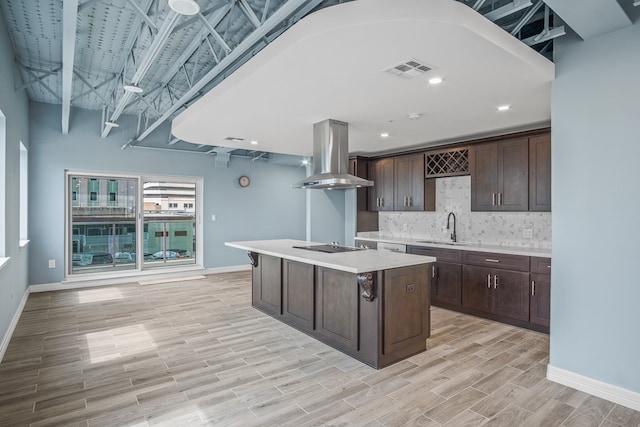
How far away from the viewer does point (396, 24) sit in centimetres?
191

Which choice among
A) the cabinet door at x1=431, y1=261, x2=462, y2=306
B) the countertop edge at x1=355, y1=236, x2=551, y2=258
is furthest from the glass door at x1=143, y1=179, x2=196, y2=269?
the cabinet door at x1=431, y1=261, x2=462, y2=306

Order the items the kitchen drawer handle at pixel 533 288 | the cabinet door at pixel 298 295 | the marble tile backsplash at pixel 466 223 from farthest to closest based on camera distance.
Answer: the marble tile backsplash at pixel 466 223
the kitchen drawer handle at pixel 533 288
the cabinet door at pixel 298 295

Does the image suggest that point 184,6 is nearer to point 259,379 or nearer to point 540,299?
point 259,379

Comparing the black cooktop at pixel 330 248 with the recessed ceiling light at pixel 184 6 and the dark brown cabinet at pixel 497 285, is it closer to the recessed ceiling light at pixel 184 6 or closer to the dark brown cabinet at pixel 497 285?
the dark brown cabinet at pixel 497 285

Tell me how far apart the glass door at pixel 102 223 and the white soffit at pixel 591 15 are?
6945 mm

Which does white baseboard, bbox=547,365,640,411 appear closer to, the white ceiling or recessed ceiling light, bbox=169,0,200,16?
the white ceiling

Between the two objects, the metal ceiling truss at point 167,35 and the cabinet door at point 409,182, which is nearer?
the metal ceiling truss at point 167,35

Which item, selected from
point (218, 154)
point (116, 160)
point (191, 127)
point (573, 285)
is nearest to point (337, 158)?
point (191, 127)

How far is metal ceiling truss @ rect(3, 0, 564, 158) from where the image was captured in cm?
250

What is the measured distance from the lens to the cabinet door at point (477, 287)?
4289 mm

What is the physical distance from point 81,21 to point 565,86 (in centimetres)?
424

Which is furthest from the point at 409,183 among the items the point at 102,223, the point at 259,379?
the point at 102,223

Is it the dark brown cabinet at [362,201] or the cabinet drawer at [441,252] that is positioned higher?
the dark brown cabinet at [362,201]

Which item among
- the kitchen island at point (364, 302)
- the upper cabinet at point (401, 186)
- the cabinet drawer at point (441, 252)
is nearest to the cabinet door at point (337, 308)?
the kitchen island at point (364, 302)
